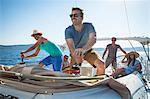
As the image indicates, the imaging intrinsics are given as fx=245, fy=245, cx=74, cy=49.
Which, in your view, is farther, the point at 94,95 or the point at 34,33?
the point at 34,33

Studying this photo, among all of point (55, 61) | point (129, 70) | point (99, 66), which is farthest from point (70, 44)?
point (55, 61)

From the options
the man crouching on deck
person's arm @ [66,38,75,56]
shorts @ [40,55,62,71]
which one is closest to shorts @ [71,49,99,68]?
the man crouching on deck

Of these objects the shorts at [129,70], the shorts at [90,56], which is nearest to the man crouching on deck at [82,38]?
the shorts at [90,56]

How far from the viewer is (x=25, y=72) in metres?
1.56

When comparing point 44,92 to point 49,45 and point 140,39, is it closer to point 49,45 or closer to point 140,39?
point 49,45

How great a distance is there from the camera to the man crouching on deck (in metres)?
2.56

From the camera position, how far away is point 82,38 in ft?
9.03

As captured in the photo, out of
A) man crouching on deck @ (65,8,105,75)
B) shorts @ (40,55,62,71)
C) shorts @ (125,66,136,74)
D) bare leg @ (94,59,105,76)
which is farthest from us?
shorts @ (40,55,62,71)

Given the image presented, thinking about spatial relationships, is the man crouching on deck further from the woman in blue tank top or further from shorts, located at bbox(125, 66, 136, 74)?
the woman in blue tank top

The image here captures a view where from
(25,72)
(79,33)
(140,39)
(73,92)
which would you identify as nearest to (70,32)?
(79,33)

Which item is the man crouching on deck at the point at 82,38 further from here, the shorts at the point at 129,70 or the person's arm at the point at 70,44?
the shorts at the point at 129,70

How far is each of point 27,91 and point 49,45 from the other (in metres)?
2.52

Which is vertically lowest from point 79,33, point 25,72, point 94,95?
point 94,95

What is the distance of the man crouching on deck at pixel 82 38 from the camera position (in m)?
2.56
